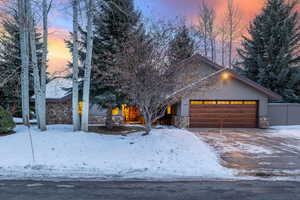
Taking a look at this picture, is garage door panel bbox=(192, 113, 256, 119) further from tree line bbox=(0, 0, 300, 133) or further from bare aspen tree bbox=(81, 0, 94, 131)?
bare aspen tree bbox=(81, 0, 94, 131)

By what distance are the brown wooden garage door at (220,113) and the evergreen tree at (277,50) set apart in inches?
256

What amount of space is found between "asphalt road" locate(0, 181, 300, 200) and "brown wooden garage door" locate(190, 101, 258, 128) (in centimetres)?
887

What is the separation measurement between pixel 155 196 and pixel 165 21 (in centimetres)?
712

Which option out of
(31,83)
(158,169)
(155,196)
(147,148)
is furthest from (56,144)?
(31,83)

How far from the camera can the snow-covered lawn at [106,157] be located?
16.6ft

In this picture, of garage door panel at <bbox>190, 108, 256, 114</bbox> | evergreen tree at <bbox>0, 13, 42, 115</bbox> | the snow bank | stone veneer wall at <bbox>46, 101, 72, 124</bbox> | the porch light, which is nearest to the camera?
the snow bank

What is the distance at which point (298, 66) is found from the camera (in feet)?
59.3

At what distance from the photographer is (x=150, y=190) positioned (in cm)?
408

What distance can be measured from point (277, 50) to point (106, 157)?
64.4 feet

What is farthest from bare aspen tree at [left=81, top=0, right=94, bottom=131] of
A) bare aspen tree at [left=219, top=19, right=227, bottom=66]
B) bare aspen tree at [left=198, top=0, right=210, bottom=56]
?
bare aspen tree at [left=219, top=19, right=227, bottom=66]

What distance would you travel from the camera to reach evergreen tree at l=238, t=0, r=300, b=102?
17625mm

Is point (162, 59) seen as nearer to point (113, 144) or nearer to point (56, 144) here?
point (113, 144)

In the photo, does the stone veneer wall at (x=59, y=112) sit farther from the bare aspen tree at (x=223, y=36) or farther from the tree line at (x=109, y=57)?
the bare aspen tree at (x=223, y=36)

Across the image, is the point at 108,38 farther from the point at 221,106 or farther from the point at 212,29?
the point at 212,29
